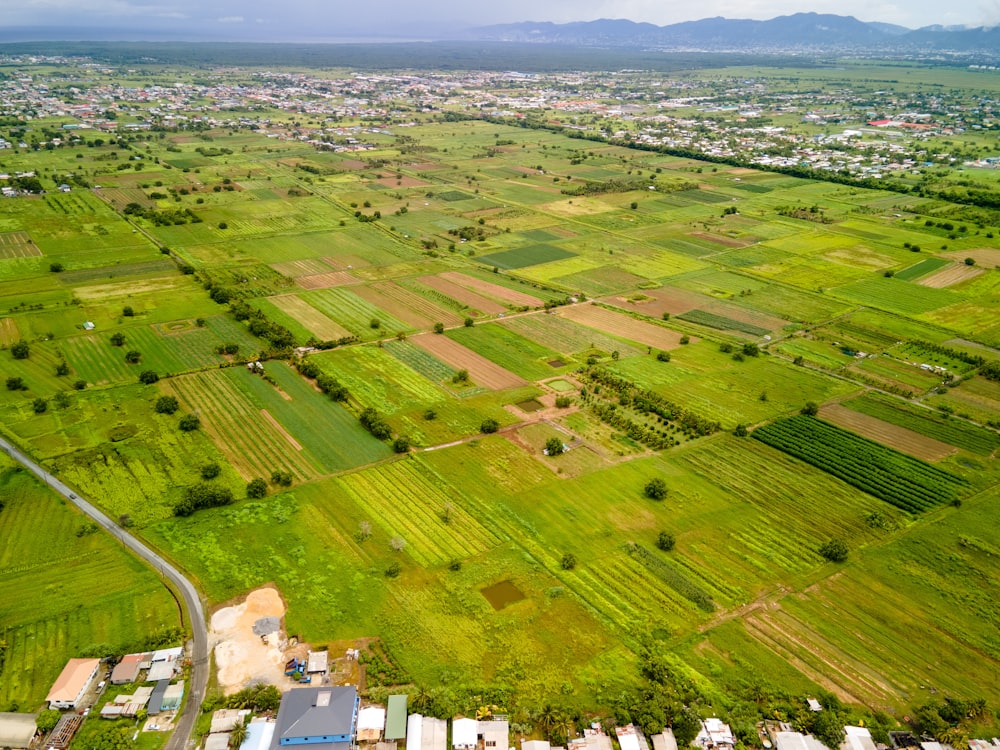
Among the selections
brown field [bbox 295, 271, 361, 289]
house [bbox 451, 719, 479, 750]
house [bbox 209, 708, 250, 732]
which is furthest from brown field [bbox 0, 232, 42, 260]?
house [bbox 451, 719, 479, 750]

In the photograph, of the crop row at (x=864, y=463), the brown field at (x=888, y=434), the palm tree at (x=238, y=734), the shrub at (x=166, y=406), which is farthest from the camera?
the shrub at (x=166, y=406)

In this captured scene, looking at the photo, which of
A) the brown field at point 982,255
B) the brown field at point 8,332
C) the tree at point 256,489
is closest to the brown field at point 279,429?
the tree at point 256,489

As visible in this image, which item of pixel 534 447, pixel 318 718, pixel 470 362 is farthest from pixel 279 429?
pixel 318 718

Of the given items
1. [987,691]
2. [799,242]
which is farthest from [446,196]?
[987,691]

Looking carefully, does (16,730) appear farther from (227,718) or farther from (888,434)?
(888,434)

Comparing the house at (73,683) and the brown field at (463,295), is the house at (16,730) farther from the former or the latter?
the brown field at (463,295)

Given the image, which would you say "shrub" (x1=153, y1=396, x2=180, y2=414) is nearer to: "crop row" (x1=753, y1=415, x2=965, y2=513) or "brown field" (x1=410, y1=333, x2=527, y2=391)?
"brown field" (x1=410, y1=333, x2=527, y2=391)
